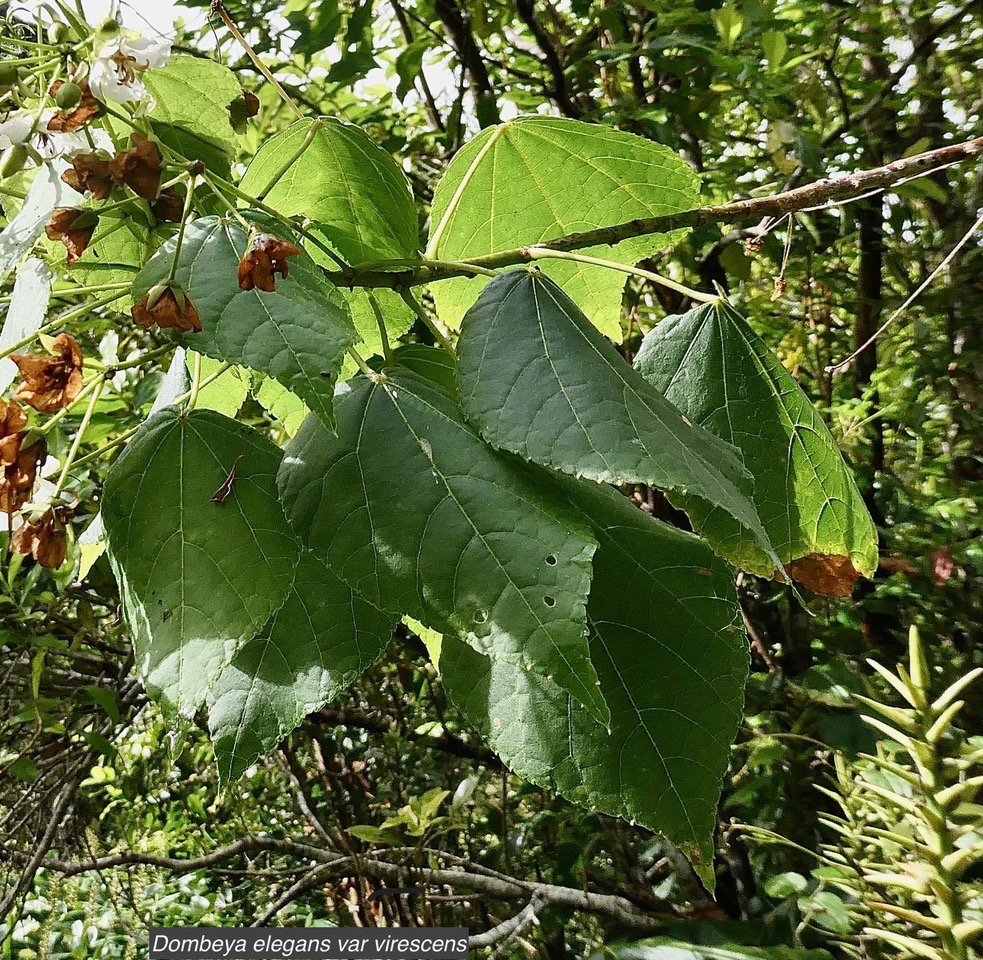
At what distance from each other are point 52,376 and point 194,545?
119mm

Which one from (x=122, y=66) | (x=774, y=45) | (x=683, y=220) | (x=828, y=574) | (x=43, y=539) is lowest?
(x=828, y=574)

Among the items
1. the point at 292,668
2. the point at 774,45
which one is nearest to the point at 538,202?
the point at 292,668

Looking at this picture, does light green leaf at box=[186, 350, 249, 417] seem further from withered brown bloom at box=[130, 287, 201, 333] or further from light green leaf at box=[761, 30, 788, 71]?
light green leaf at box=[761, 30, 788, 71]

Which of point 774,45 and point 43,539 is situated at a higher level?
point 774,45

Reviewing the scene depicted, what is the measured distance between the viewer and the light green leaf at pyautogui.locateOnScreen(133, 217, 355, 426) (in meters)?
0.30

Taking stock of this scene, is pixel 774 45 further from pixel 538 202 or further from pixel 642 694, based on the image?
Result: pixel 642 694

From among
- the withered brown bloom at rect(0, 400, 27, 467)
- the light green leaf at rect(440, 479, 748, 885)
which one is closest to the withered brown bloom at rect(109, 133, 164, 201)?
the withered brown bloom at rect(0, 400, 27, 467)

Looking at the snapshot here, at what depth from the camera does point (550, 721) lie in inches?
13.3

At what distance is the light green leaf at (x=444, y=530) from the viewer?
288 millimetres

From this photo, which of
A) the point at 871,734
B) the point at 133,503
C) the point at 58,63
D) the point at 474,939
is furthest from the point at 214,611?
the point at 871,734

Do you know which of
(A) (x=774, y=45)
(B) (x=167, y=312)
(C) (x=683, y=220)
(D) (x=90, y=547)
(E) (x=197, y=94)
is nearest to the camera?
(B) (x=167, y=312)

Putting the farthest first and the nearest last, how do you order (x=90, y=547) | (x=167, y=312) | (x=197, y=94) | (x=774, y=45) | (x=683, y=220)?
1. (x=774, y=45)
2. (x=90, y=547)
3. (x=197, y=94)
4. (x=683, y=220)
5. (x=167, y=312)

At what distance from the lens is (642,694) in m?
0.34

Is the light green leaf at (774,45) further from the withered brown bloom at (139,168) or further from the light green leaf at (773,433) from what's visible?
the withered brown bloom at (139,168)
